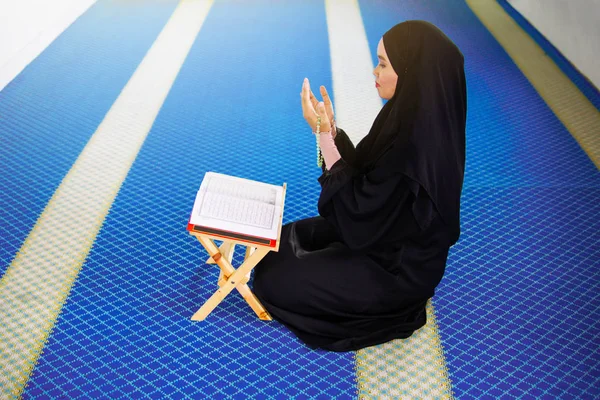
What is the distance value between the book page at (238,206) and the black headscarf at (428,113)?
0.50 meters

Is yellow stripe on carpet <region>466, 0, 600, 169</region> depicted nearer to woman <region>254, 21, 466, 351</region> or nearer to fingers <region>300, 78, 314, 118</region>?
woman <region>254, 21, 466, 351</region>

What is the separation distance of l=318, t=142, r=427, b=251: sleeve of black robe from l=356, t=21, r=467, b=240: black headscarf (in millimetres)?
47

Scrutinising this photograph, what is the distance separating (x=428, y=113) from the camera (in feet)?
6.78

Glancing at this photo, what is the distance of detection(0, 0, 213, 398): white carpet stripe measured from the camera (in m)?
2.47

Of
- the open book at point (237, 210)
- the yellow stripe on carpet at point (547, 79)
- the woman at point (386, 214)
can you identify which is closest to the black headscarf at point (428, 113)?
the woman at point (386, 214)

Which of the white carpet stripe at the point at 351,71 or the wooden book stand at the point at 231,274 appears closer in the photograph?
the wooden book stand at the point at 231,274

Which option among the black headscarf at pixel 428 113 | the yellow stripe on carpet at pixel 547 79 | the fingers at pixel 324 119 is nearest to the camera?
the black headscarf at pixel 428 113

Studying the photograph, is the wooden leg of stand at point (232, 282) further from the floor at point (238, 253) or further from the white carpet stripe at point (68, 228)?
the white carpet stripe at point (68, 228)

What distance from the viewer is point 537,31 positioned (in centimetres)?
612

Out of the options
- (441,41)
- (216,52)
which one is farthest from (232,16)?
(441,41)

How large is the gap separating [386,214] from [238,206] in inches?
22.0

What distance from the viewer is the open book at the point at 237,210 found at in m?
2.27

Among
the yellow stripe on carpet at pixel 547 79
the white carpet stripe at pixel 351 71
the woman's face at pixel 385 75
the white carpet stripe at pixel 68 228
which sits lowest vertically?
the yellow stripe on carpet at pixel 547 79

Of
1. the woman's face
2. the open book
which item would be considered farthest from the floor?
the woman's face
